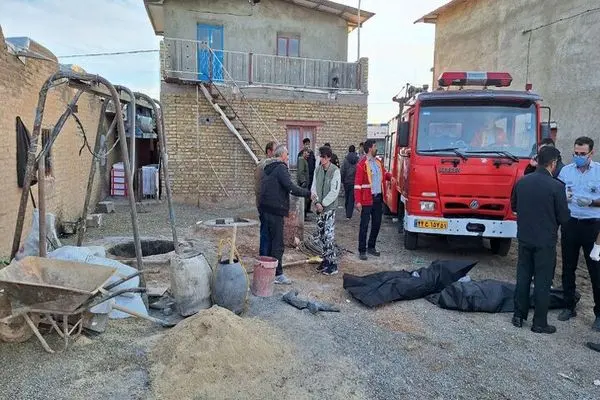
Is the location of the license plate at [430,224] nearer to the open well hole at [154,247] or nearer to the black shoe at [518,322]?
the black shoe at [518,322]

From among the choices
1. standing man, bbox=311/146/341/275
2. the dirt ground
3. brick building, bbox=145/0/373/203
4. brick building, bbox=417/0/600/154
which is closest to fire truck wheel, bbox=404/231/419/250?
standing man, bbox=311/146/341/275

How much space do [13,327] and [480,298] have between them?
4899 mm

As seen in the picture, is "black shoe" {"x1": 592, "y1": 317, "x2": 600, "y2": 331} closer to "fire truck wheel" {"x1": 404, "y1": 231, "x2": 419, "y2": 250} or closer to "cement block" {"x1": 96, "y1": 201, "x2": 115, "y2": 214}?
"fire truck wheel" {"x1": 404, "y1": 231, "x2": 419, "y2": 250}

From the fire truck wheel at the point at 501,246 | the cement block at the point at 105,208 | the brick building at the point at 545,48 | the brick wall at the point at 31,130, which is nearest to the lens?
the brick wall at the point at 31,130

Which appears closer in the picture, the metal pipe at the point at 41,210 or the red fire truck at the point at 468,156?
the metal pipe at the point at 41,210

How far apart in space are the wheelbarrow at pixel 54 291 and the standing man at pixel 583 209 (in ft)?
14.9

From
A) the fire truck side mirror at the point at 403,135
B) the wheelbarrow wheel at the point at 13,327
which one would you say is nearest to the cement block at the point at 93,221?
the wheelbarrow wheel at the point at 13,327

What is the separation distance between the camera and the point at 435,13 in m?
20.3

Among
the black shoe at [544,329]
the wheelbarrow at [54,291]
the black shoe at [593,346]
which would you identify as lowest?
the black shoe at [593,346]

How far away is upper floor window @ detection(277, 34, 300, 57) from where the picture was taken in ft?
50.7

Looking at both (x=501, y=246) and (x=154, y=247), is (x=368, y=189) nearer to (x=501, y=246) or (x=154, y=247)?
(x=501, y=246)

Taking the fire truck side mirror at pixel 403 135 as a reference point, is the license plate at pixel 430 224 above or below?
below

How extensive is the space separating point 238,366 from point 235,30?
1345cm

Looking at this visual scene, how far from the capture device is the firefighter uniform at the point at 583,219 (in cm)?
490
